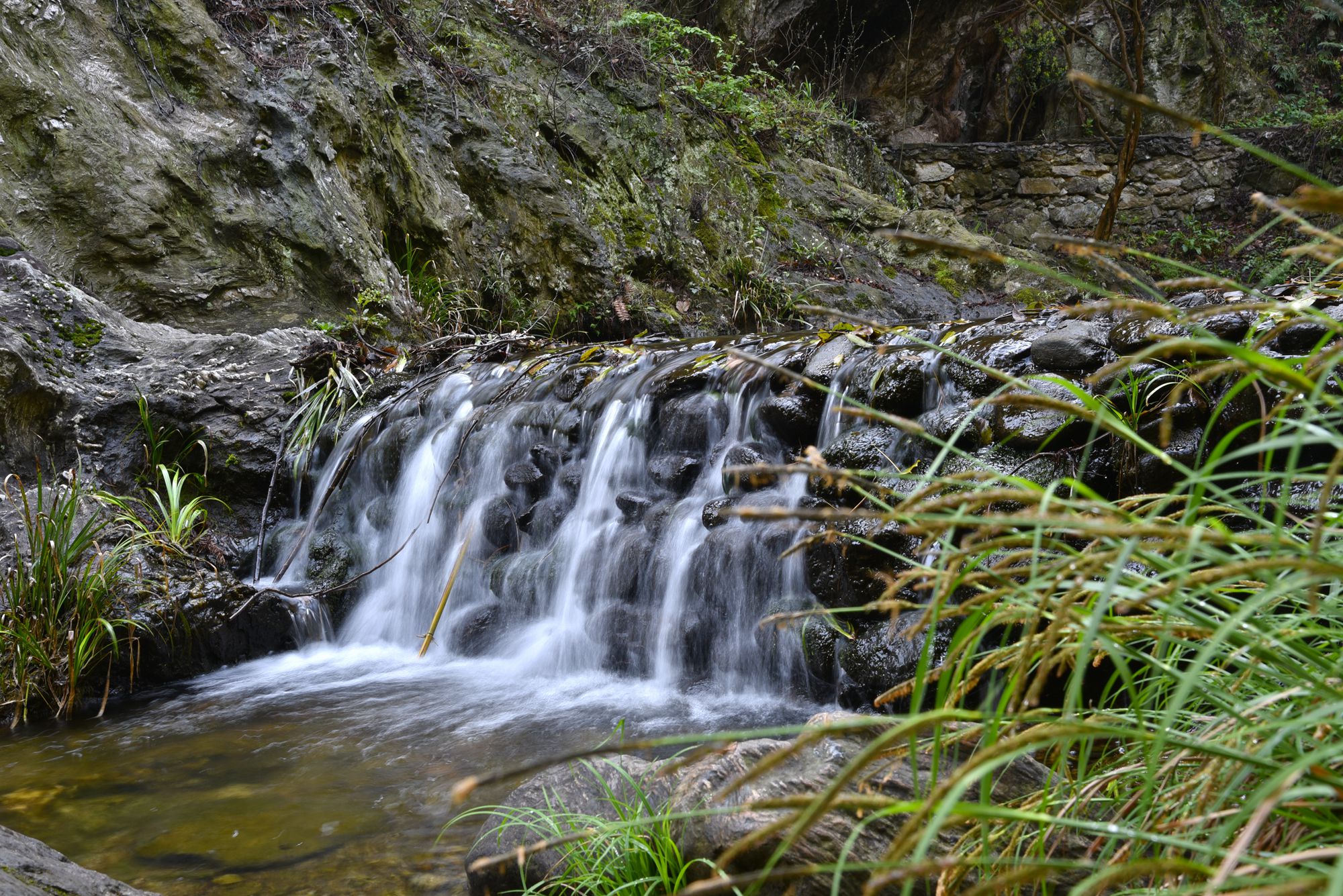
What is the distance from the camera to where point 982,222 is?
12.5m

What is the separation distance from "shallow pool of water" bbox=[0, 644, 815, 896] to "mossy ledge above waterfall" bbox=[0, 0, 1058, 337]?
3.63 m

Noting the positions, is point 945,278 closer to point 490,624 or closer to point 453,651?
point 490,624

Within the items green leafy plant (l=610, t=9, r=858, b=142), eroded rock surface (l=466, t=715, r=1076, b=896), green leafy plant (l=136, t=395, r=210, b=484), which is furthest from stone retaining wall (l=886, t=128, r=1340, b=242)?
eroded rock surface (l=466, t=715, r=1076, b=896)

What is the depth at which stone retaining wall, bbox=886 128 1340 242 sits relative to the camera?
12.1 metres

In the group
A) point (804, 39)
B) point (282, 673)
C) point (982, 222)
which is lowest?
point (282, 673)

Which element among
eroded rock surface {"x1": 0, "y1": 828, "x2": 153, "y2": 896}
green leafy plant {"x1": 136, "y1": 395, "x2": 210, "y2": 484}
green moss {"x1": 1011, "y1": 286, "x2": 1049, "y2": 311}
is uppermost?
green moss {"x1": 1011, "y1": 286, "x2": 1049, "y2": 311}

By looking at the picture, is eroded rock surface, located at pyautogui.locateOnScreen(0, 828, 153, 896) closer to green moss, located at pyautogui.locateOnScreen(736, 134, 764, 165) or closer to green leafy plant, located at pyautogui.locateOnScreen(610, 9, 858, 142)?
green leafy plant, located at pyautogui.locateOnScreen(610, 9, 858, 142)

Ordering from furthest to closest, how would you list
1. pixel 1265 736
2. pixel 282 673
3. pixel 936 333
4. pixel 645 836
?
pixel 936 333
pixel 282 673
pixel 645 836
pixel 1265 736

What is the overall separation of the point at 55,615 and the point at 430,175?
213 inches

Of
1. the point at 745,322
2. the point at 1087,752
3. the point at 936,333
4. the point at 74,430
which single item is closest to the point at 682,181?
the point at 745,322

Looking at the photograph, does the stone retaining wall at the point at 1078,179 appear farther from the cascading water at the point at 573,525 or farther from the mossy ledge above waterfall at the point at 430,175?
the cascading water at the point at 573,525

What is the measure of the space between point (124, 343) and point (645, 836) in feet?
17.0

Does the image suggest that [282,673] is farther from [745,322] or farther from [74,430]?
[745,322]

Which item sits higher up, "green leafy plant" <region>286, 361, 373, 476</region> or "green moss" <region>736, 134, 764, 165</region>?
"green moss" <region>736, 134, 764, 165</region>
